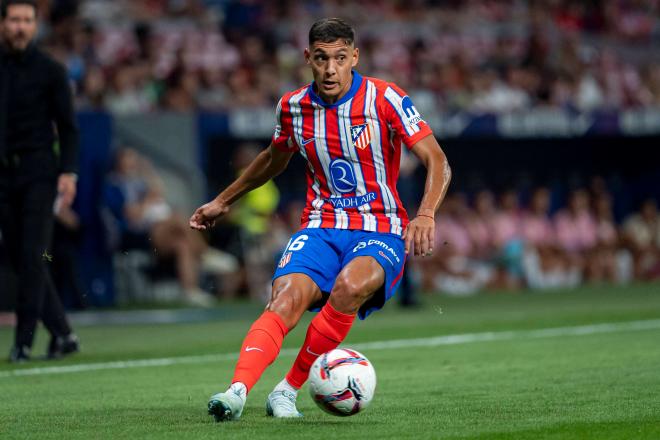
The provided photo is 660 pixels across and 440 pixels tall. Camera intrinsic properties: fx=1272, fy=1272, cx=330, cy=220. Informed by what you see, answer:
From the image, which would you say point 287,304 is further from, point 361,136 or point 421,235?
point 361,136

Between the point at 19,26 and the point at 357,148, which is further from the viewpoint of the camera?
the point at 19,26

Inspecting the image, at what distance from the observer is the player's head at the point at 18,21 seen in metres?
9.10

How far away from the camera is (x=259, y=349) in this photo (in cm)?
596

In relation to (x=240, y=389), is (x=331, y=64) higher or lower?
higher

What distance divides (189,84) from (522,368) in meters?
10.0

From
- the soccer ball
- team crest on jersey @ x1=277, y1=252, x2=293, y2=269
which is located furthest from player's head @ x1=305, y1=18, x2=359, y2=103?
the soccer ball

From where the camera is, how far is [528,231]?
20797 mm

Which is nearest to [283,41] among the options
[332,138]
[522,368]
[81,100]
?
[81,100]

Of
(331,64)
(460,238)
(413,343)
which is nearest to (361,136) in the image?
(331,64)

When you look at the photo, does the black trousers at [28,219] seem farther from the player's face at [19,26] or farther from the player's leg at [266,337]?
the player's leg at [266,337]

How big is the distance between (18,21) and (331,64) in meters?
3.61

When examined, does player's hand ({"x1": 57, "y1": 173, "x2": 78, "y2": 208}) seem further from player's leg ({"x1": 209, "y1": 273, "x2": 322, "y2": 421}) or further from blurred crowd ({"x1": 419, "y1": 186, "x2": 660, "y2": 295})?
blurred crowd ({"x1": 419, "y1": 186, "x2": 660, "y2": 295})

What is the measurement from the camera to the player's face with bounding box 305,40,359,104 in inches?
251

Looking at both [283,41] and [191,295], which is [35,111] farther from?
[283,41]
